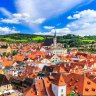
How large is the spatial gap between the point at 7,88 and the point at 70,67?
22131 mm

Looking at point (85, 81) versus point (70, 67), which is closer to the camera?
point (85, 81)

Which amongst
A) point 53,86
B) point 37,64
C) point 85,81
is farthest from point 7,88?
point 37,64

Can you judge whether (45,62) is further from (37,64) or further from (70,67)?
(70,67)

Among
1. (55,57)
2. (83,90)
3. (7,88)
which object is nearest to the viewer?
(83,90)

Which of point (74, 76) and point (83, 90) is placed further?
point (74, 76)

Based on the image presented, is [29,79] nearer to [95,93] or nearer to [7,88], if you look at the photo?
[7,88]

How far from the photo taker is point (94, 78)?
57875 millimetres

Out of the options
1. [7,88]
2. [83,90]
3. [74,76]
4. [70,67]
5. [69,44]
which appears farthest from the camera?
[69,44]

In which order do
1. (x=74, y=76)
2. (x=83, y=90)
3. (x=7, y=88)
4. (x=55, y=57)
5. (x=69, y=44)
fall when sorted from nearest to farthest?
1. (x=83, y=90)
2. (x=74, y=76)
3. (x=7, y=88)
4. (x=55, y=57)
5. (x=69, y=44)

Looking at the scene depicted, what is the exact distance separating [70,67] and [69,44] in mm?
124123

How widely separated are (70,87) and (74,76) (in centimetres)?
381

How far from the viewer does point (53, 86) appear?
52.0 metres

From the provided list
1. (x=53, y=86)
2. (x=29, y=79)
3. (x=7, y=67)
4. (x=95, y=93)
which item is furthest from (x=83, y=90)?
(x=7, y=67)

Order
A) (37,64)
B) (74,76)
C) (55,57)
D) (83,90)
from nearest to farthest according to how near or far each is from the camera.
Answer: (83,90)
(74,76)
(37,64)
(55,57)
